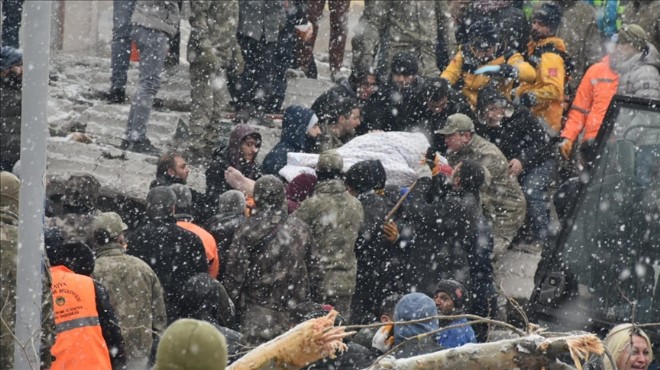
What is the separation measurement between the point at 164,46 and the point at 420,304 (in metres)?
5.31

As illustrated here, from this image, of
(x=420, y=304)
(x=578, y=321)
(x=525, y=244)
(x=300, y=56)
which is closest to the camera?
(x=420, y=304)

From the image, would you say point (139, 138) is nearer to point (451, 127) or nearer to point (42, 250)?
point (451, 127)

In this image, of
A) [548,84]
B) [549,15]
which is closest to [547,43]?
[549,15]

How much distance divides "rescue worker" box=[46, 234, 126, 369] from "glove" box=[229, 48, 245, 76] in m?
5.28

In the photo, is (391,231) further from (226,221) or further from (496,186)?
(496,186)

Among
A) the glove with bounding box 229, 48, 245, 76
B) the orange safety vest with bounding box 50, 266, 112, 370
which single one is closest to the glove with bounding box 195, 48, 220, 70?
the glove with bounding box 229, 48, 245, 76

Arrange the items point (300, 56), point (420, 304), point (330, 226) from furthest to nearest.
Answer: point (300, 56)
point (330, 226)
point (420, 304)

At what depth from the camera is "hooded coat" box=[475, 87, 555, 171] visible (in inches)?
484

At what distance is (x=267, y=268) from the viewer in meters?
9.91

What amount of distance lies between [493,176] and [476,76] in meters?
1.39

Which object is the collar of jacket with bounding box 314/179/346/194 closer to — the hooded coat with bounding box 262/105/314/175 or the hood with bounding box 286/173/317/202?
the hood with bounding box 286/173/317/202

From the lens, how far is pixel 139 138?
13.2 m

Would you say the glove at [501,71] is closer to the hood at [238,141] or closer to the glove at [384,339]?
the hood at [238,141]

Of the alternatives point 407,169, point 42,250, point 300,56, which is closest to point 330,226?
point 407,169
